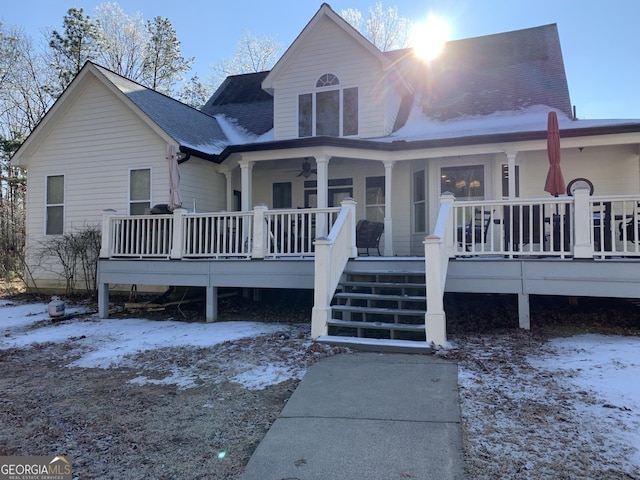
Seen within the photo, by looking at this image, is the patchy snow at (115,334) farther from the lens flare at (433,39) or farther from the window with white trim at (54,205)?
the lens flare at (433,39)

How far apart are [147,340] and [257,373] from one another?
2607 millimetres

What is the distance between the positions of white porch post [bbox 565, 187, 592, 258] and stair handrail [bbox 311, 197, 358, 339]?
3.26m

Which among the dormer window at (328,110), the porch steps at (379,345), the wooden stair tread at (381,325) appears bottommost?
the porch steps at (379,345)

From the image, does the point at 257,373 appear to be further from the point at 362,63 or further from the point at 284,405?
the point at 362,63

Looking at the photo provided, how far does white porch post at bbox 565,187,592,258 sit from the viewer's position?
5820 mm

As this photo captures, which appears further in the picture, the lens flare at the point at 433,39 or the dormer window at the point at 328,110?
the lens flare at the point at 433,39

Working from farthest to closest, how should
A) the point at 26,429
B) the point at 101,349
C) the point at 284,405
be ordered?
the point at 101,349
the point at 284,405
the point at 26,429

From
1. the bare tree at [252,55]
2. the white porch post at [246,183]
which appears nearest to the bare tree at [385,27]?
the bare tree at [252,55]

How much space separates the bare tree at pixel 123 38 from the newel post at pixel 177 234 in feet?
66.0

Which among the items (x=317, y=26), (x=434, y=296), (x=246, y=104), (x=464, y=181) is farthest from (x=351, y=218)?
(x=246, y=104)

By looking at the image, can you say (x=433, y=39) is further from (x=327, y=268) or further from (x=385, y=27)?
(x=327, y=268)

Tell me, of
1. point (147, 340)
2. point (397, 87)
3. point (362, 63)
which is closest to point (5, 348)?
point (147, 340)

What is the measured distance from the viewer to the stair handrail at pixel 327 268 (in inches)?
228

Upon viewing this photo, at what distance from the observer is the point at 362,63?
1030 cm
